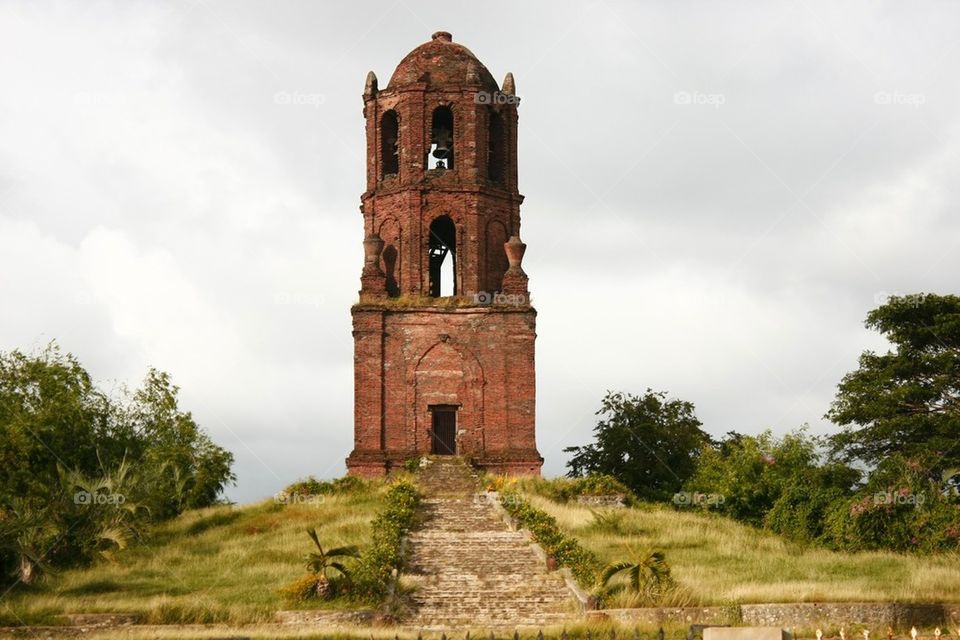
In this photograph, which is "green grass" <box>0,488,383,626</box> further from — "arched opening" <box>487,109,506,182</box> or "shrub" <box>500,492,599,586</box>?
"arched opening" <box>487,109,506,182</box>

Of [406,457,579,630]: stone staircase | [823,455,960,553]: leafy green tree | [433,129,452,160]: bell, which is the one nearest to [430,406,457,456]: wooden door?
[406,457,579,630]: stone staircase

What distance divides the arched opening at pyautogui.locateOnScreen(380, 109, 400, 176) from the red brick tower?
0.04 metres

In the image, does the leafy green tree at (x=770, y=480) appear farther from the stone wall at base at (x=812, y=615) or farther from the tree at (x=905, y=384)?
the stone wall at base at (x=812, y=615)

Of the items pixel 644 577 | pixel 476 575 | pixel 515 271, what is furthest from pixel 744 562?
pixel 515 271

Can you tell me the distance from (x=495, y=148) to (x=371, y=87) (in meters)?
4.00

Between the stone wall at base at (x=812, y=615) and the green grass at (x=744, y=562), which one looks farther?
the green grass at (x=744, y=562)

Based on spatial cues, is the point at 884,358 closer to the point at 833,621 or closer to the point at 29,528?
the point at 833,621

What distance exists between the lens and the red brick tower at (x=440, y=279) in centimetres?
3697

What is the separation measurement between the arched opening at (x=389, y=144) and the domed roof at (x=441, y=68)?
0.94 meters

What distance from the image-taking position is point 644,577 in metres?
24.1

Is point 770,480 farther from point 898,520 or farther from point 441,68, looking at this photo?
point 441,68

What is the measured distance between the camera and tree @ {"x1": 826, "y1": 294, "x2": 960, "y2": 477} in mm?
37344

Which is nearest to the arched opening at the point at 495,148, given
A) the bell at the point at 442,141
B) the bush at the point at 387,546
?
the bell at the point at 442,141

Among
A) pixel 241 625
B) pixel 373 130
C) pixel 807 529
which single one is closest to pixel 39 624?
pixel 241 625
